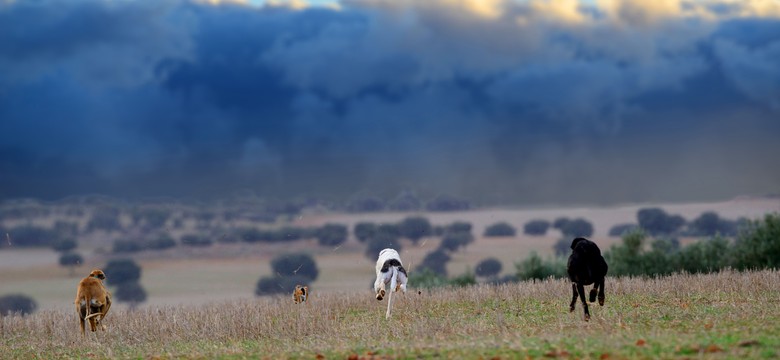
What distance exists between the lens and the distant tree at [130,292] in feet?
278

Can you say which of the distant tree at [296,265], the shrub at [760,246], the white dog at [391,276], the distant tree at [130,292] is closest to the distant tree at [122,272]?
the distant tree at [130,292]

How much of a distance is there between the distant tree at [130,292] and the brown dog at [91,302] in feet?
198

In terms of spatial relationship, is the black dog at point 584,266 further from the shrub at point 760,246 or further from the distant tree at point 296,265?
the distant tree at point 296,265

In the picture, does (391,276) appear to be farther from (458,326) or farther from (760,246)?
(760,246)

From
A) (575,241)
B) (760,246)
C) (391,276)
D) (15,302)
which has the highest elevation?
(15,302)

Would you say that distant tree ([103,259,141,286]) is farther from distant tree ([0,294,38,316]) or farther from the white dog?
the white dog

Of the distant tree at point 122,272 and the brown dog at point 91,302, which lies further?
the distant tree at point 122,272

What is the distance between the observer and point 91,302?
2545 centimetres

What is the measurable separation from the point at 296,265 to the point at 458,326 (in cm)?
6196

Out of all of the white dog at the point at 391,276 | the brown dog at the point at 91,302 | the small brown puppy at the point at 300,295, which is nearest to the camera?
the white dog at the point at 391,276

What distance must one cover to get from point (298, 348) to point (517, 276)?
138 ft

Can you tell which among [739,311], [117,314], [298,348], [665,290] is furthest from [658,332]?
[117,314]

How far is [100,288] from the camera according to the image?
1013 inches

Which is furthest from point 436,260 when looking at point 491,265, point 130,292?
point 130,292
